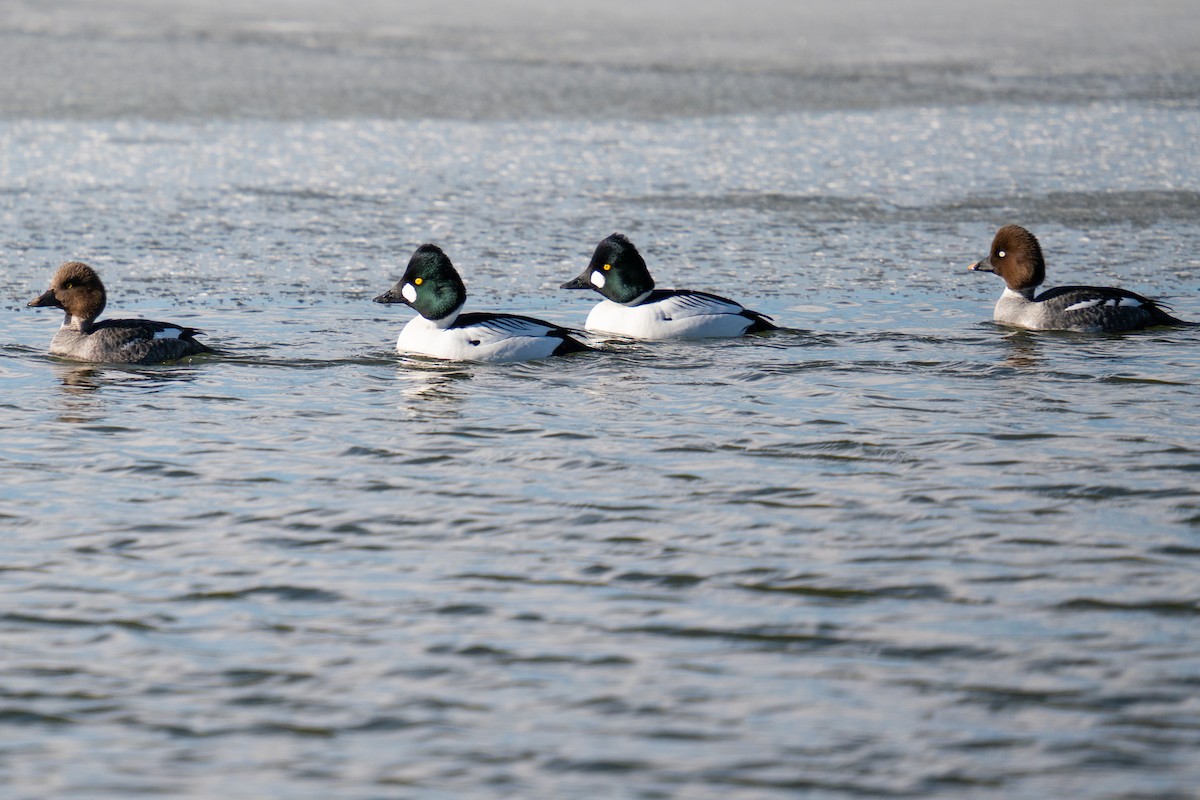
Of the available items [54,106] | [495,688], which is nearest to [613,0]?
[54,106]

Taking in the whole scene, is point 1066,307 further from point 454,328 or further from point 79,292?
point 79,292

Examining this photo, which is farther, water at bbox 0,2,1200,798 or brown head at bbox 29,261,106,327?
brown head at bbox 29,261,106,327

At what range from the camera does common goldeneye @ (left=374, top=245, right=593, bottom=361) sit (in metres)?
10.3

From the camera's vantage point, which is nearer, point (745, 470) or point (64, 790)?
point (64, 790)

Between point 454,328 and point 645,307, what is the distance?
145 cm

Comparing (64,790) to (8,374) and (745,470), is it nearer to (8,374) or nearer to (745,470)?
(745,470)

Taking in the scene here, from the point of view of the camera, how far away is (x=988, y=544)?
Answer: 651 cm

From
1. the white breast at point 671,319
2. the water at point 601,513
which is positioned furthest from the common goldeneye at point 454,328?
the white breast at point 671,319

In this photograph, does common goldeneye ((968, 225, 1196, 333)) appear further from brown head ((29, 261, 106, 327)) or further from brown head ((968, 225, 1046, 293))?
brown head ((29, 261, 106, 327))

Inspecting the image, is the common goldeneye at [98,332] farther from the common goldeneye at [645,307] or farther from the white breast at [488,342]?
the common goldeneye at [645,307]

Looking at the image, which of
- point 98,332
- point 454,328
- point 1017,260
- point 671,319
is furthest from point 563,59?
point 98,332

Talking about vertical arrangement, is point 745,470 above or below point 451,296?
below

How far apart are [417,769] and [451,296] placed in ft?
20.4

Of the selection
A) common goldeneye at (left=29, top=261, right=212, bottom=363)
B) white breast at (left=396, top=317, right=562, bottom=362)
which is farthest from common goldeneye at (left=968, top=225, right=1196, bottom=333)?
common goldeneye at (left=29, top=261, right=212, bottom=363)
